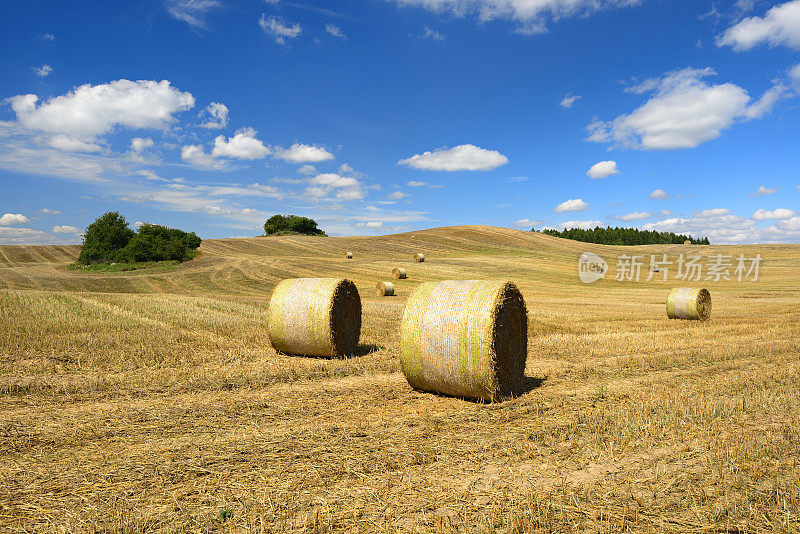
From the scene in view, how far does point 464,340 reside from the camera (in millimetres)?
6992

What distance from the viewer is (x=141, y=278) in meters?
33.9

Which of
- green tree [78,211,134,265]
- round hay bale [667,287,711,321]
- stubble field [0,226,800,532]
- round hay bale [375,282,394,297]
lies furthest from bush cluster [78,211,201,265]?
round hay bale [667,287,711,321]

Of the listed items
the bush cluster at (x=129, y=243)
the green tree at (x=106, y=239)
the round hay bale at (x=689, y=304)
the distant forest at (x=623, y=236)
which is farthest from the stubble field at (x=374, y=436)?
the distant forest at (x=623, y=236)

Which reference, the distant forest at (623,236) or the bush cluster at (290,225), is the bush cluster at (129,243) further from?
the distant forest at (623,236)

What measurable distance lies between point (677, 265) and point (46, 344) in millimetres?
54515

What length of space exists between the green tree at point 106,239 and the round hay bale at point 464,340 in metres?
45.6

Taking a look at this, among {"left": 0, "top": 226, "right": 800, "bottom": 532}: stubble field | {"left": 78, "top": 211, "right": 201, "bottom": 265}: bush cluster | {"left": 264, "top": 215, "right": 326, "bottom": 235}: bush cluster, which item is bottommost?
{"left": 0, "top": 226, "right": 800, "bottom": 532}: stubble field

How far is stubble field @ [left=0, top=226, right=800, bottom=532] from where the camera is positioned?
3.90 m

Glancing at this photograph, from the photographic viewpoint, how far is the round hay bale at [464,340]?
6.91 meters

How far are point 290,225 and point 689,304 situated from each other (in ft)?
247

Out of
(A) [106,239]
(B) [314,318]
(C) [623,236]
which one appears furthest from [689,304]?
(C) [623,236]

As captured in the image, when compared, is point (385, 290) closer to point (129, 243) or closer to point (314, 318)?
point (314, 318)

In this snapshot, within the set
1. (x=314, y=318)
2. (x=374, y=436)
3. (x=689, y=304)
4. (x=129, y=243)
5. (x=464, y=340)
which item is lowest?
(x=374, y=436)

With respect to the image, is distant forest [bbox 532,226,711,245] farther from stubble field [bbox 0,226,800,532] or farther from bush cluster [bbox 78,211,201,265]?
stubble field [bbox 0,226,800,532]
